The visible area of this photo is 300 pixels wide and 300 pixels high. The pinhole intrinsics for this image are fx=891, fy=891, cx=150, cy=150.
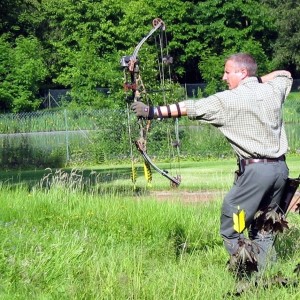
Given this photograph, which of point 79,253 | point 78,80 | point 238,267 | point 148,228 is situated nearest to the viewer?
point 238,267

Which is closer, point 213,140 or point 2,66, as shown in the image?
point 213,140

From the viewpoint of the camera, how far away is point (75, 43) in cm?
5897

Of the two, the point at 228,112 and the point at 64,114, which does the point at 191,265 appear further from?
the point at 64,114

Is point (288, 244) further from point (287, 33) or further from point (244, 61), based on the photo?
point (287, 33)

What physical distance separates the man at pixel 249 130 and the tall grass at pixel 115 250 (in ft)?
1.84

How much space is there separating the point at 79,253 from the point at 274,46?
5584 cm

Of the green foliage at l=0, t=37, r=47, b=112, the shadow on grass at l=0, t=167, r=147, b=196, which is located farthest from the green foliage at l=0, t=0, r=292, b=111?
the shadow on grass at l=0, t=167, r=147, b=196

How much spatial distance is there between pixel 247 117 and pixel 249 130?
0.33ft

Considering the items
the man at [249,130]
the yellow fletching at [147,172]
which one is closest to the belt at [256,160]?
the man at [249,130]

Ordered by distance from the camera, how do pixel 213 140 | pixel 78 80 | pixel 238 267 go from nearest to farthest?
1. pixel 238 267
2. pixel 213 140
3. pixel 78 80

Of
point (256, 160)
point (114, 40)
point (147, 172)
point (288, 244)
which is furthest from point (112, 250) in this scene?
point (114, 40)

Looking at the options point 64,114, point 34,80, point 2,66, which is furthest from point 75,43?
point 64,114

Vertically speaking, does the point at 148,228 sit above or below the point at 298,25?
below

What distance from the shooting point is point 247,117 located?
22.0ft
